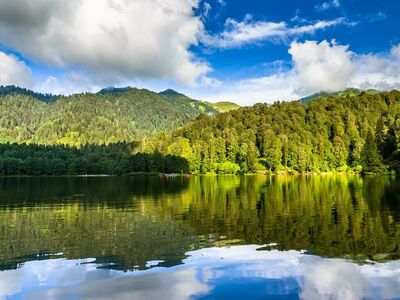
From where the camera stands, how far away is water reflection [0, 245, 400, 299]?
838 inches

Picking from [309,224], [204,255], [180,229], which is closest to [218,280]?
[204,255]

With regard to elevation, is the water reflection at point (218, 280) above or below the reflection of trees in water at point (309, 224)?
below

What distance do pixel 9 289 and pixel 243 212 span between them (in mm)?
34920

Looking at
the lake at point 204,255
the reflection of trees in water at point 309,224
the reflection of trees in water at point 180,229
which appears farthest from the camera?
the reflection of trees in water at point 309,224

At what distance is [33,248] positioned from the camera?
112 ft

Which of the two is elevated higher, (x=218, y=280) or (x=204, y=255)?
(x=204, y=255)

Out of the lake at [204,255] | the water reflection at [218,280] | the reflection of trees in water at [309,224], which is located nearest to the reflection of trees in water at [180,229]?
the reflection of trees in water at [309,224]

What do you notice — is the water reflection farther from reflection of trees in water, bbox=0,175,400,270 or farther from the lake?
reflection of trees in water, bbox=0,175,400,270

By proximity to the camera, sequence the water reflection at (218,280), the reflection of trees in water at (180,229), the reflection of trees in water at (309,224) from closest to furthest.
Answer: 1. the water reflection at (218,280)
2. the reflection of trees in water at (180,229)
3. the reflection of trees in water at (309,224)

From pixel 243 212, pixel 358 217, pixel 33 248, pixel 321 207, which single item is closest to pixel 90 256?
pixel 33 248

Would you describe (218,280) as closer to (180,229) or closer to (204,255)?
(204,255)

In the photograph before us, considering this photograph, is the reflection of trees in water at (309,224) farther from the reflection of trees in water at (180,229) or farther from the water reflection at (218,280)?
the water reflection at (218,280)

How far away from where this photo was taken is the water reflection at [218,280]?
69.8 feet

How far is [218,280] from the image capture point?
23750mm
